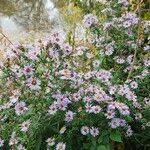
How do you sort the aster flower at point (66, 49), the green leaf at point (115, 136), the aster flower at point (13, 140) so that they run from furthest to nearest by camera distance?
the aster flower at point (66, 49) → the aster flower at point (13, 140) → the green leaf at point (115, 136)

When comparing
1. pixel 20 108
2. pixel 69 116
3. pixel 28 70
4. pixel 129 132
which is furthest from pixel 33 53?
pixel 129 132

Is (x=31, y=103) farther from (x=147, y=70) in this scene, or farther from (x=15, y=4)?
(x=15, y=4)

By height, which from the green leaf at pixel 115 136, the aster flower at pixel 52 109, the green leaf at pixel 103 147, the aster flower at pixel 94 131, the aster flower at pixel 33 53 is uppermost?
the aster flower at pixel 33 53

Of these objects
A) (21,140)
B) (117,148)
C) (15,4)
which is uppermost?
(21,140)

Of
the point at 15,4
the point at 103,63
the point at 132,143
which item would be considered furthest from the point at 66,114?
the point at 15,4

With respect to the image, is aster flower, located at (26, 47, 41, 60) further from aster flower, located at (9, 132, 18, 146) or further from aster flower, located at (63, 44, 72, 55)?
aster flower, located at (9, 132, 18, 146)

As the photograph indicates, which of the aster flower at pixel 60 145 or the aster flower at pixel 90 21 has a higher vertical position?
the aster flower at pixel 90 21

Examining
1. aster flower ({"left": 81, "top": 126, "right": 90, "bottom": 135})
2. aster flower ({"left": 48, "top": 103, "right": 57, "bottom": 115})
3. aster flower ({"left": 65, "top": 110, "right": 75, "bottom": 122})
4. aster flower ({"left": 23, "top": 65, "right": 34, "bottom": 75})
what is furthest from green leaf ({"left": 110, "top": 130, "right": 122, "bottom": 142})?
aster flower ({"left": 23, "top": 65, "right": 34, "bottom": 75})

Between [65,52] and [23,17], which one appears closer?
[65,52]

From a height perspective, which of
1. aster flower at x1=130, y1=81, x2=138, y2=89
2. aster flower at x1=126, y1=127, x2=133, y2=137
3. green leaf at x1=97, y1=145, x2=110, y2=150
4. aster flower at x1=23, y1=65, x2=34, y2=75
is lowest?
aster flower at x1=126, y1=127, x2=133, y2=137

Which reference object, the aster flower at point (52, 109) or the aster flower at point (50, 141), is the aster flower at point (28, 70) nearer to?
the aster flower at point (52, 109)

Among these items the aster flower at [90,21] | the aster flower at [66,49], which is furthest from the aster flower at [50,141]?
the aster flower at [90,21]
